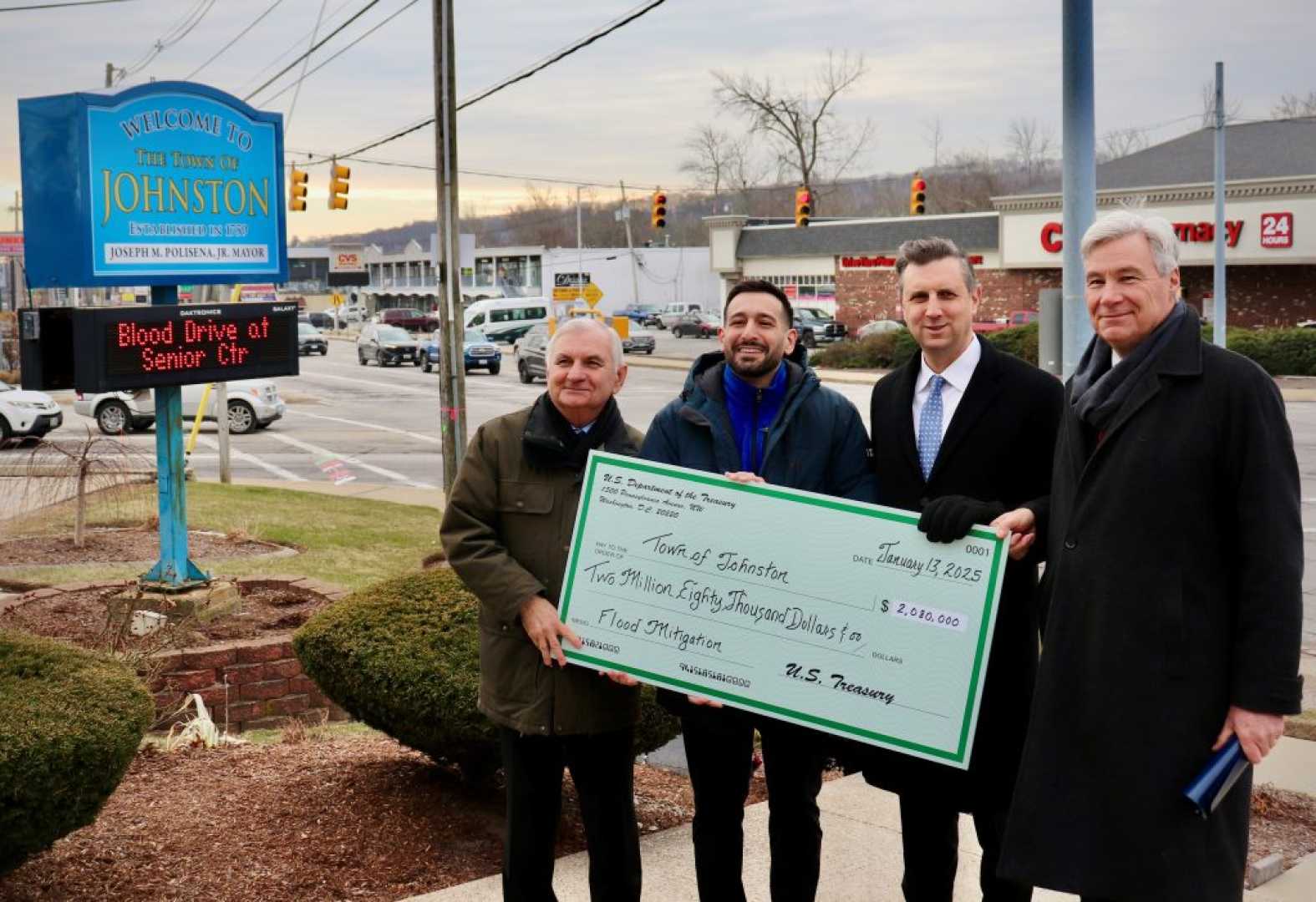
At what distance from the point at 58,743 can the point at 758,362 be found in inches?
92.1

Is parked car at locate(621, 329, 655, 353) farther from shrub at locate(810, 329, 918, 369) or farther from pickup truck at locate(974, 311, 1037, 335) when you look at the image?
pickup truck at locate(974, 311, 1037, 335)

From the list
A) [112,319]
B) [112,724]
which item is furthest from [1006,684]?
[112,319]

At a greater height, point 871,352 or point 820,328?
point 820,328

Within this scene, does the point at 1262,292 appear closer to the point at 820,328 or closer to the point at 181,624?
the point at 820,328

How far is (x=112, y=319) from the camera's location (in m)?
9.54

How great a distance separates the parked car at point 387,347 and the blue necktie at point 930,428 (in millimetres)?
55271

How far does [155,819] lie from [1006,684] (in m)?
3.34

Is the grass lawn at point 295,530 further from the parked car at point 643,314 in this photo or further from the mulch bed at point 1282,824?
the parked car at point 643,314

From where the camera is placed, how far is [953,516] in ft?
12.4

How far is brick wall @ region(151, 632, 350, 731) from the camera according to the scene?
8.24 metres

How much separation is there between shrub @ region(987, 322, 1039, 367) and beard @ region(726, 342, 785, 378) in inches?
1393

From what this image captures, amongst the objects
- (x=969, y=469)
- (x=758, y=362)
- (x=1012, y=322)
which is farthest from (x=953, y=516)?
(x=1012, y=322)

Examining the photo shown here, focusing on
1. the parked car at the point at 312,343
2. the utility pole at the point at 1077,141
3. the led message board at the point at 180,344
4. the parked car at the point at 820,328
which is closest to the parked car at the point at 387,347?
the parked car at the point at 312,343

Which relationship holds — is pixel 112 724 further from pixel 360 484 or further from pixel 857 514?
pixel 360 484
